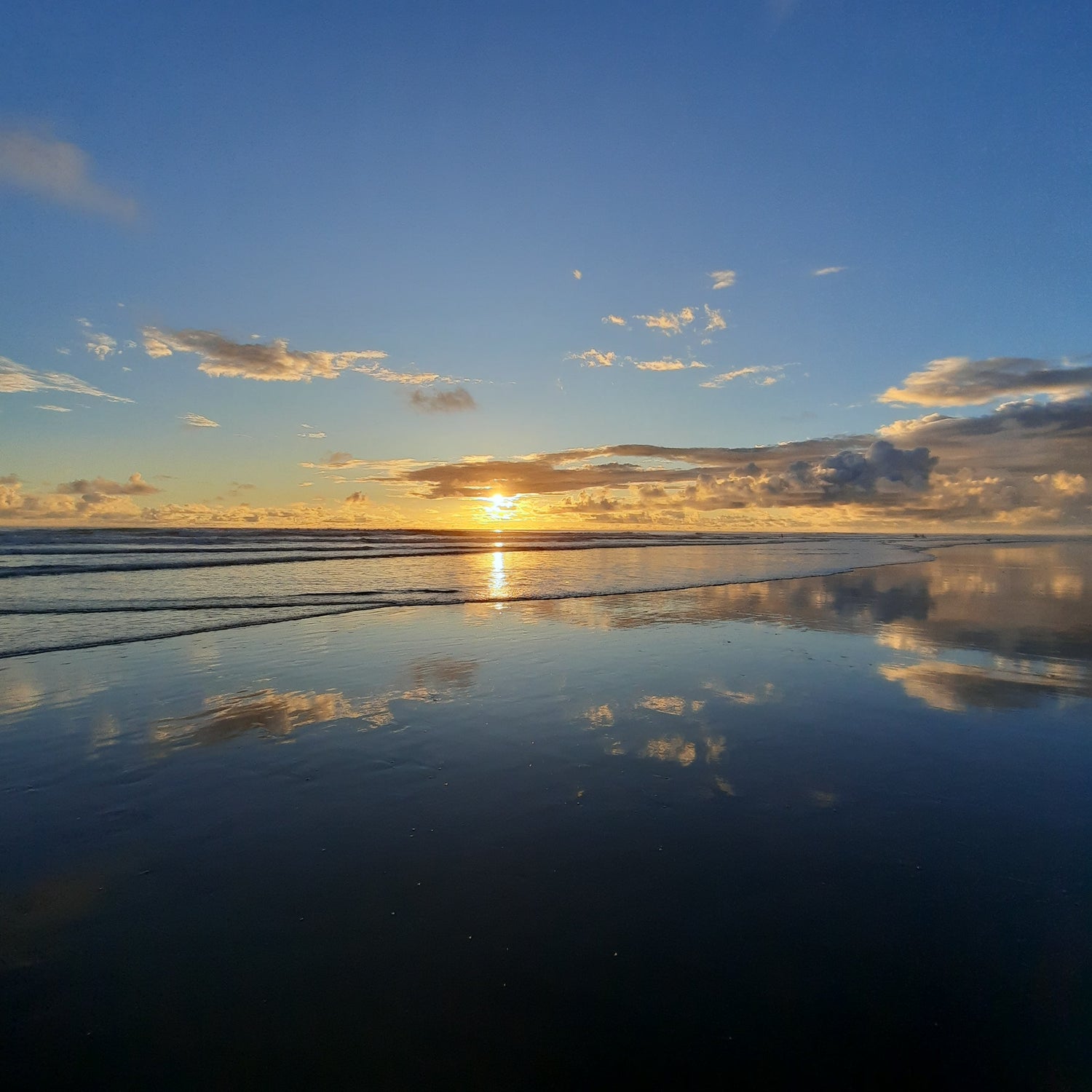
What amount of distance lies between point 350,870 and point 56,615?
753 inches

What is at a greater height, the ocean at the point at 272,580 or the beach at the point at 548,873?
the beach at the point at 548,873

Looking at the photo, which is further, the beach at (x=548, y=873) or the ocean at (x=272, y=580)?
the ocean at (x=272, y=580)

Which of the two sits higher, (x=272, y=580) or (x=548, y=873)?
(x=548, y=873)

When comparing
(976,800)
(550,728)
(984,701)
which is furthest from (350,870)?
(984,701)

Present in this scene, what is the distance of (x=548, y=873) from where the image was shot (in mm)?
5098

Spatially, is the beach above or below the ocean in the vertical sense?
above

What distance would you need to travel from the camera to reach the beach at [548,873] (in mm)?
3492

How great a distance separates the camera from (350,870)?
17.0 ft

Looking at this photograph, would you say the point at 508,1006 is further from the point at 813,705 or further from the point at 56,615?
the point at 56,615

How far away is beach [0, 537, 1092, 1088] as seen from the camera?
349cm

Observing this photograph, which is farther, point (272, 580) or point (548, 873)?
point (272, 580)

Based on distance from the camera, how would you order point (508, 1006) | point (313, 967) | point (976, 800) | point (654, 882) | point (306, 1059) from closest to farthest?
point (306, 1059) < point (508, 1006) < point (313, 967) < point (654, 882) < point (976, 800)

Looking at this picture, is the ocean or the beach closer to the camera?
the beach

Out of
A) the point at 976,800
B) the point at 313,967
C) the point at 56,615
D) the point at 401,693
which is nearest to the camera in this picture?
the point at 313,967
